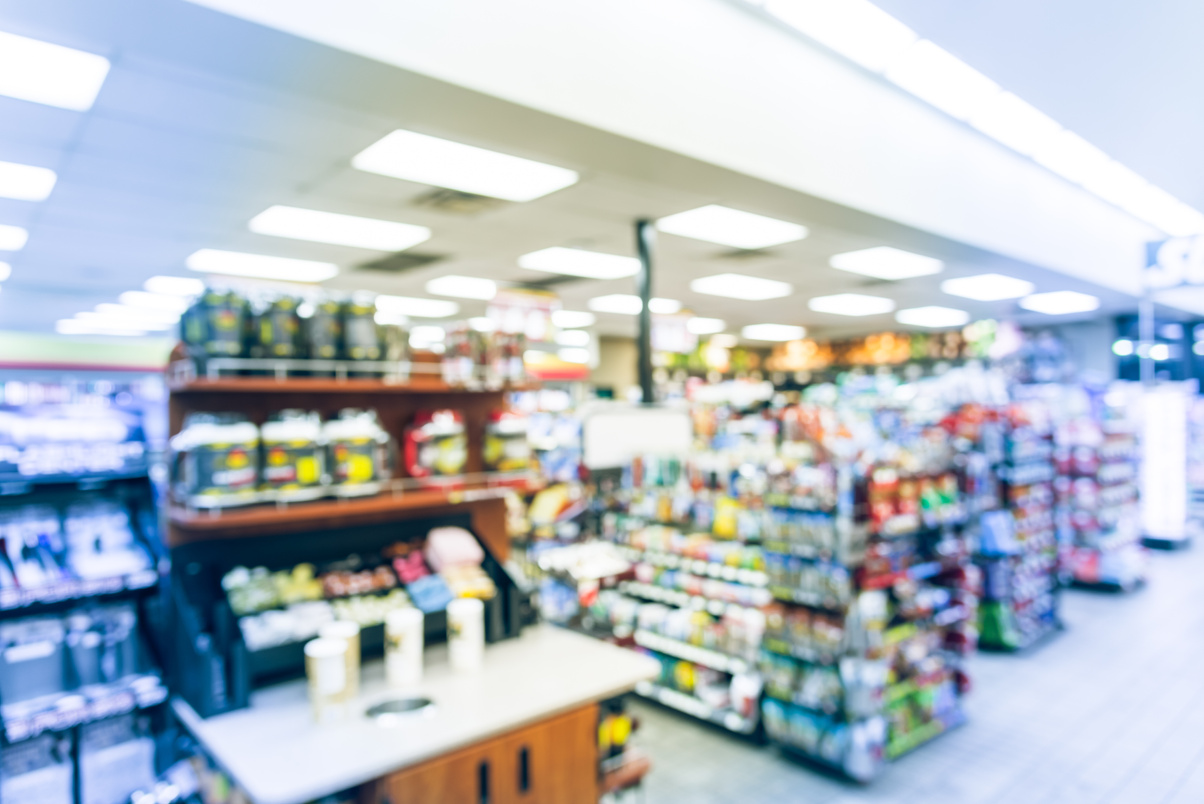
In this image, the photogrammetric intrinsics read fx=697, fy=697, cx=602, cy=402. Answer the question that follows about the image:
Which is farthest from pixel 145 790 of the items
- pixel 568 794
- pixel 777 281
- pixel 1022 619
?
pixel 777 281

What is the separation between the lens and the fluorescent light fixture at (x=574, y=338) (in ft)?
41.3

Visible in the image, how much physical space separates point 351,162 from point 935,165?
4.24 metres

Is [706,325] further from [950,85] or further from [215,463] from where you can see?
[215,463]

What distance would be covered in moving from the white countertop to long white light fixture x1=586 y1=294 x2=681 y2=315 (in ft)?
20.7

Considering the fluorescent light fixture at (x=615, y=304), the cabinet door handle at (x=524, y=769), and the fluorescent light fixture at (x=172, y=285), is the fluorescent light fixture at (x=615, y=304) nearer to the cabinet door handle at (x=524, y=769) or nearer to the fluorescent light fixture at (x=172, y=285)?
the fluorescent light fixture at (x=172, y=285)

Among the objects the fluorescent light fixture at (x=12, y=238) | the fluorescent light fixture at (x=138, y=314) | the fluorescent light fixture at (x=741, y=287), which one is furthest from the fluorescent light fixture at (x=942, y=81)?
the fluorescent light fixture at (x=138, y=314)

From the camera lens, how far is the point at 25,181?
4355 mm

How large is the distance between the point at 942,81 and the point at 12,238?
729 cm

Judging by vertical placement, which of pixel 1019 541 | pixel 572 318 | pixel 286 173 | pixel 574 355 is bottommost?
pixel 1019 541

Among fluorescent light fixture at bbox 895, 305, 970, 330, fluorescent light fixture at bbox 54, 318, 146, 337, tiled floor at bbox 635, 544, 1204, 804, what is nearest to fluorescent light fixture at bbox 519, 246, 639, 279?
tiled floor at bbox 635, 544, 1204, 804

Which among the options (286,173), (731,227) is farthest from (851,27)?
(286,173)

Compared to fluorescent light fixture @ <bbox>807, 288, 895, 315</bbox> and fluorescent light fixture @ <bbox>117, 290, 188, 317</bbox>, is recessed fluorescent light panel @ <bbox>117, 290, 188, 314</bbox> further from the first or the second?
fluorescent light fixture @ <bbox>807, 288, 895, 315</bbox>

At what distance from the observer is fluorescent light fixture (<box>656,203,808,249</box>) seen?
5215mm

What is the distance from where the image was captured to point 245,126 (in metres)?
3.51
